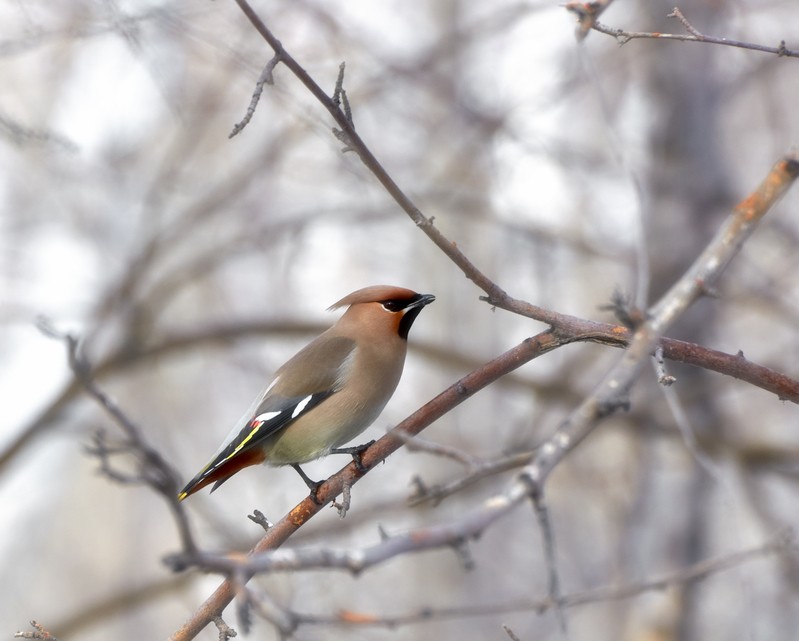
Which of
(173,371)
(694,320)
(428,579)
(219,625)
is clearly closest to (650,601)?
(694,320)

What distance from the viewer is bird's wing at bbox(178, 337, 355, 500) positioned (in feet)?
14.0

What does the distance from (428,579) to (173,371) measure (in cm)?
445

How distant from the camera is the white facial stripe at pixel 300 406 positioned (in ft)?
→ 14.9

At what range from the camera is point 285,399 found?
181 inches

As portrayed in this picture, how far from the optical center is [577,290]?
44.9ft

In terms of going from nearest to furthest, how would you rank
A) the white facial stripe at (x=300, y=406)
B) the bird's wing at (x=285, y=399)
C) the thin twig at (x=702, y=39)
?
the thin twig at (x=702, y=39)
the bird's wing at (x=285, y=399)
the white facial stripe at (x=300, y=406)

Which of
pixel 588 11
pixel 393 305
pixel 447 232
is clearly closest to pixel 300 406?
pixel 393 305

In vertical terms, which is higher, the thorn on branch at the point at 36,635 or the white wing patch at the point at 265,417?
the white wing patch at the point at 265,417

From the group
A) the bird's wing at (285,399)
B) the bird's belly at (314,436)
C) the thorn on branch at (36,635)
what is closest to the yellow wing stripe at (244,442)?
the bird's wing at (285,399)

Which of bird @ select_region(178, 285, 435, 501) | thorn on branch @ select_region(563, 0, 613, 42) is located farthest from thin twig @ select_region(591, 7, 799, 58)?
bird @ select_region(178, 285, 435, 501)

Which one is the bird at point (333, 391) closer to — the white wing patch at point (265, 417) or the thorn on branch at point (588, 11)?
the white wing patch at point (265, 417)

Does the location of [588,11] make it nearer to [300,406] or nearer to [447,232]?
[300,406]

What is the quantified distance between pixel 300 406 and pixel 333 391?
6.4 inches

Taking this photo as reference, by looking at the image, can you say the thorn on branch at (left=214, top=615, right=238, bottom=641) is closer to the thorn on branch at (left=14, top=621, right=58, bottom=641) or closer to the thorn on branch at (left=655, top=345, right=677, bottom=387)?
the thorn on branch at (left=14, top=621, right=58, bottom=641)
